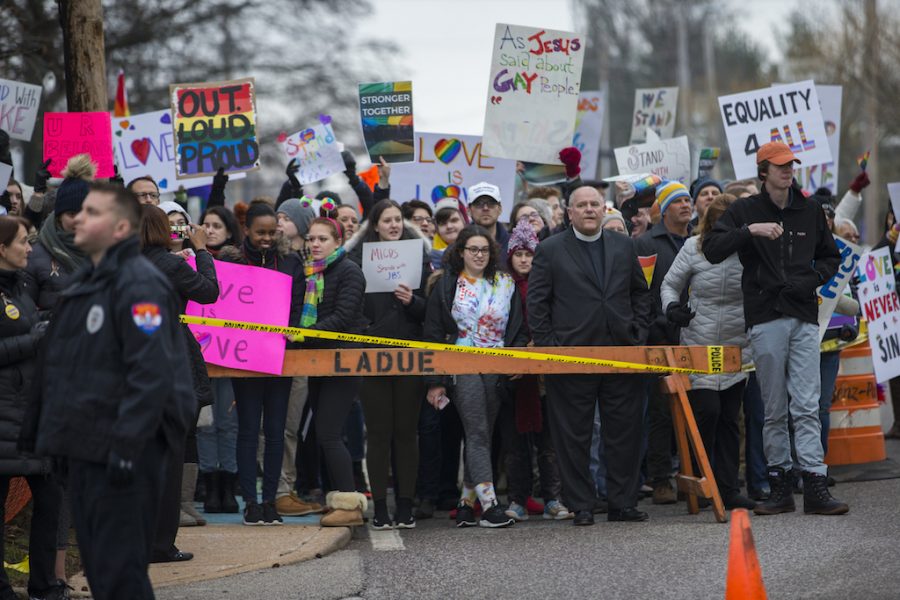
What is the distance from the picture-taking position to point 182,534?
9.60 metres

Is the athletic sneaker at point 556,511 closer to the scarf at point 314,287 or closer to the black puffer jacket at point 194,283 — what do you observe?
the scarf at point 314,287

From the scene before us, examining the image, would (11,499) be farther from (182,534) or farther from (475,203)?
(475,203)

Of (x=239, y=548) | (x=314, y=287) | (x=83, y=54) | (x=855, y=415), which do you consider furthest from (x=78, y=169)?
(x=855, y=415)

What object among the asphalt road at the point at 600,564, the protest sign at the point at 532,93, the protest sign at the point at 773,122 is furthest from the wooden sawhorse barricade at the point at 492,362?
the protest sign at the point at 773,122

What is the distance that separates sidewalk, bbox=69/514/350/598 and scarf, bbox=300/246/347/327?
1427 mm

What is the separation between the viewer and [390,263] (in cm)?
1061

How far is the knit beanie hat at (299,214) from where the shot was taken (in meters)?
10.7

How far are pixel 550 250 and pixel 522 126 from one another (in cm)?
284

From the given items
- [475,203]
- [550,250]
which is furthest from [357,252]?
[550,250]

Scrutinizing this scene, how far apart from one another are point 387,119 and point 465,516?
4018mm

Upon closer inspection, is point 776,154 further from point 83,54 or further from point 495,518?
point 83,54

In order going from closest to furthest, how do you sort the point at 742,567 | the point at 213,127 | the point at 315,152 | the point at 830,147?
the point at 742,567, the point at 213,127, the point at 315,152, the point at 830,147

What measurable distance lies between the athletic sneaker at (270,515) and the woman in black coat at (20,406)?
256 centimetres

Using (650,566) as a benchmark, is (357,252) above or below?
above
